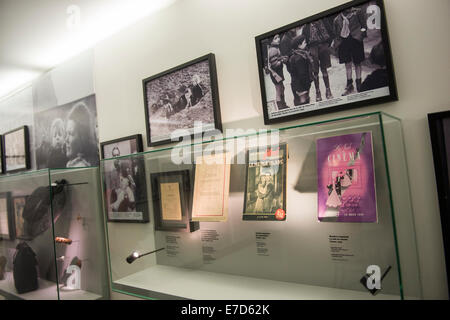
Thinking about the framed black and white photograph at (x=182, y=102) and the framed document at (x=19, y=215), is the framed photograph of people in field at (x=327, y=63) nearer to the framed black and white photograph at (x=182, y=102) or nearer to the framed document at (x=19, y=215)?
the framed black and white photograph at (x=182, y=102)

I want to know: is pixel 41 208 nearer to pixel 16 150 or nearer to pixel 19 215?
pixel 19 215

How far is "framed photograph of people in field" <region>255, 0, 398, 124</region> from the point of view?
124 cm

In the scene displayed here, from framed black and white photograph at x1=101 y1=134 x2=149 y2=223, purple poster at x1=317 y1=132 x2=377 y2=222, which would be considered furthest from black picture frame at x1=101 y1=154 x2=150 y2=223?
purple poster at x1=317 y1=132 x2=377 y2=222

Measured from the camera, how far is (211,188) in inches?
55.1

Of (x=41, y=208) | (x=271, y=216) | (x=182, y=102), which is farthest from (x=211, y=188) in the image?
(x=41, y=208)

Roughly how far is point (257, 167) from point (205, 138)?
52cm

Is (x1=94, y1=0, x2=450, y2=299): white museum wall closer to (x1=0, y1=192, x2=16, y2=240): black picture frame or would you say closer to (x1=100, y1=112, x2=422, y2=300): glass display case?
(x1=100, y1=112, x2=422, y2=300): glass display case

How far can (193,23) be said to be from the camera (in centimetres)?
→ 183

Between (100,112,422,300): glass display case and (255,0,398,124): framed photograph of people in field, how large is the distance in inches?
8.4
